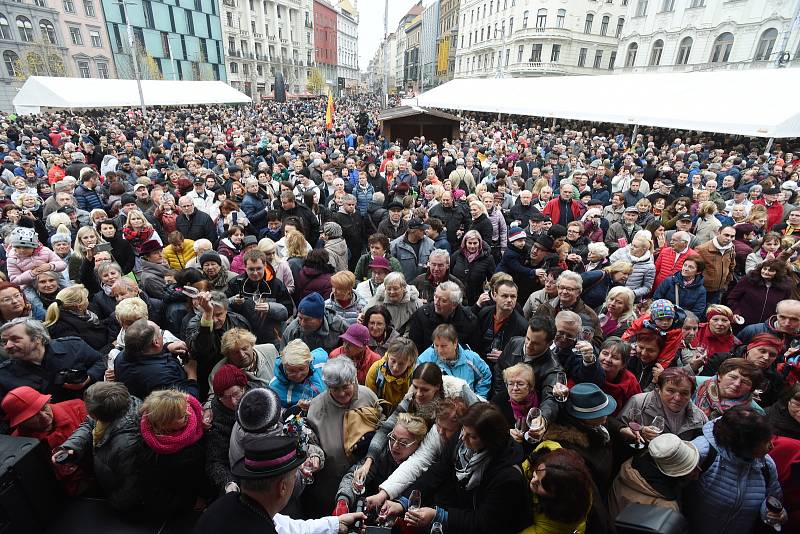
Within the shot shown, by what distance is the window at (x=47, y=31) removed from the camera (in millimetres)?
39688

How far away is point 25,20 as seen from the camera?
125 ft

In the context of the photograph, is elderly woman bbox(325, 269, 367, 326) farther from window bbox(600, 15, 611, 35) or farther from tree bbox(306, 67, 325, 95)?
tree bbox(306, 67, 325, 95)

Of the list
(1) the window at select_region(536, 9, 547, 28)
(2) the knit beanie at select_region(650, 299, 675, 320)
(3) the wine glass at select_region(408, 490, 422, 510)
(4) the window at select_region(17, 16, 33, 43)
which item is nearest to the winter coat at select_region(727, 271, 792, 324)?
(2) the knit beanie at select_region(650, 299, 675, 320)

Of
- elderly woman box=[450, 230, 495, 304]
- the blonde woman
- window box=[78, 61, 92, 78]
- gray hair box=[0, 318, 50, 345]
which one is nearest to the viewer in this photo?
gray hair box=[0, 318, 50, 345]

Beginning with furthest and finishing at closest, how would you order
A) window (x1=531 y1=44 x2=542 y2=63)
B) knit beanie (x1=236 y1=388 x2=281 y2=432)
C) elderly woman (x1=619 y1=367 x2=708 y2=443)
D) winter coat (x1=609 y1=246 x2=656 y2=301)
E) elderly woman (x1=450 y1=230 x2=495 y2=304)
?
window (x1=531 y1=44 x2=542 y2=63) → elderly woman (x1=450 y1=230 x2=495 y2=304) → winter coat (x1=609 y1=246 x2=656 y2=301) → elderly woman (x1=619 y1=367 x2=708 y2=443) → knit beanie (x1=236 y1=388 x2=281 y2=432)

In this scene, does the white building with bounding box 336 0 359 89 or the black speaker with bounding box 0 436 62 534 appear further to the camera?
the white building with bounding box 336 0 359 89

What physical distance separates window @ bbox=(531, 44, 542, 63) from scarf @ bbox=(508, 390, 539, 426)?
54998 mm

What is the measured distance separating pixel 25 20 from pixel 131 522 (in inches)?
2196

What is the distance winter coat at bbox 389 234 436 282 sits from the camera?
17.0ft

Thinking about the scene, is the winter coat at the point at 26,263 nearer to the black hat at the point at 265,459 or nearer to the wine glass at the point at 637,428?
the black hat at the point at 265,459

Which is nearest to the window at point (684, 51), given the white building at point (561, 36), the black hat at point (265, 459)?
the white building at point (561, 36)

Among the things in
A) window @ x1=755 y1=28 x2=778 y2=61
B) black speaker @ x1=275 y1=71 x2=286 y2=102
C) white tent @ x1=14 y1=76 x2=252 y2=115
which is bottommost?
white tent @ x1=14 y1=76 x2=252 y2=115

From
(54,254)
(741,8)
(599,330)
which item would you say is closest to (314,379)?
(599,330)

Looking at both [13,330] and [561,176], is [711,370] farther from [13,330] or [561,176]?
[561,176]
